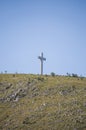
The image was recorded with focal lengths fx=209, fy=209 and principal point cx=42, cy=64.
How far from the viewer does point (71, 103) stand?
20016mm

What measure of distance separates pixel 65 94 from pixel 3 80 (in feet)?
32.0

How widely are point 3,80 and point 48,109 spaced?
10437 millimetres

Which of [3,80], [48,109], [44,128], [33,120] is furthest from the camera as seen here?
[3,80]

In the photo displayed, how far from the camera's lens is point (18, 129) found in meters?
17.6

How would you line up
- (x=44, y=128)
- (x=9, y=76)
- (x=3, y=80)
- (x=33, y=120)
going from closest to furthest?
(x=44, y=128)
(x=33, y=120)
(x=3, y=80)
(x=9, y=76)

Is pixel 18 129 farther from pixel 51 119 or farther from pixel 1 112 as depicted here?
pixel 1 112

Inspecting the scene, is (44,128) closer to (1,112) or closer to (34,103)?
(34,103)

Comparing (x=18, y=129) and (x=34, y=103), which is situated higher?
(x=34, y=103)

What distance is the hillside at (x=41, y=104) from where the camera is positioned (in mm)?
17594

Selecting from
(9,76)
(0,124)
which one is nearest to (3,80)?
(9,76)

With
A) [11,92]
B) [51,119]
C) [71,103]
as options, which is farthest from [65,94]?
[11,92]

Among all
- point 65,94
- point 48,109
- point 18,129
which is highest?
point 65,94

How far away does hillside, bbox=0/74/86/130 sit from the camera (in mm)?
17594

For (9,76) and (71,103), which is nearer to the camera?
(71,103)
